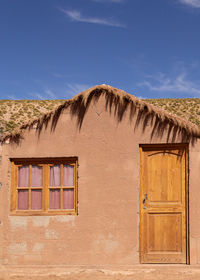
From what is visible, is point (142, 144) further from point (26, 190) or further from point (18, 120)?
point (18, 120)

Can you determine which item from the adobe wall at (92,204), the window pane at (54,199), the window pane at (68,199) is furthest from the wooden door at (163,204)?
the window pane at (54,199)

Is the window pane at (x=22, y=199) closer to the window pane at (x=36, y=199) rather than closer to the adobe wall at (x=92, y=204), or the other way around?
the window pane at (x=36, y=199)

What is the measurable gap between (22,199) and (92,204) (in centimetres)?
151

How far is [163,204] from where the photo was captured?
25.3ft

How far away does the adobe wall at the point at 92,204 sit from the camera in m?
7.61

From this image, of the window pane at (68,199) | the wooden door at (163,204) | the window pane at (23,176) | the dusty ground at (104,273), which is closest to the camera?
the dusty ground at (104,273)

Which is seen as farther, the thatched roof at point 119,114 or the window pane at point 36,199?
the window pane at point 36,199

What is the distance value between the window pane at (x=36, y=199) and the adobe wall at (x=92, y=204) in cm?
24

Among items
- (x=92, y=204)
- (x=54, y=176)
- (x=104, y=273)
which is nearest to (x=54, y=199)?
(x=54, y=176)

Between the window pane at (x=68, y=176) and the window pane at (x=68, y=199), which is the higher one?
the window pane at (x=68, y=176)

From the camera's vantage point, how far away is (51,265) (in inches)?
301

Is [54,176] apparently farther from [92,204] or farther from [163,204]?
[163,204]

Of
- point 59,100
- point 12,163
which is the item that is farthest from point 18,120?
point 12,163

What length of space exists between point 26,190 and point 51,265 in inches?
63.9
